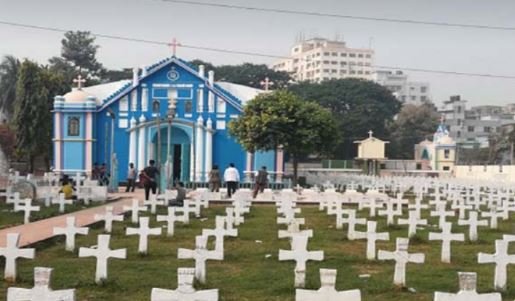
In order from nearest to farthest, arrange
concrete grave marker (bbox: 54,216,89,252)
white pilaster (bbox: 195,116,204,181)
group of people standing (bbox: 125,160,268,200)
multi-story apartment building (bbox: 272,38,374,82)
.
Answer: concrete grave marker (bbox: 54,216,89,252) < group of people standing (bbox: 125,160,268,200) < white pilaster (bbox: 195,116,204,181) < multi-story apartment building (bbox: 272,38,374,82)

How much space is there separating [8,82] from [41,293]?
2422 inches

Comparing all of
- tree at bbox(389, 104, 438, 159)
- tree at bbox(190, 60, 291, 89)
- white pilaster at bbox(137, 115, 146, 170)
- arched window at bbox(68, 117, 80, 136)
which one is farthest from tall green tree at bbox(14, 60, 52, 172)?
tree at bbox(389, 104, 438, 159)

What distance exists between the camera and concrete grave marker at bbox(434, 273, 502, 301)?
5820 millimetres

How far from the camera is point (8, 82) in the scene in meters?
63.8

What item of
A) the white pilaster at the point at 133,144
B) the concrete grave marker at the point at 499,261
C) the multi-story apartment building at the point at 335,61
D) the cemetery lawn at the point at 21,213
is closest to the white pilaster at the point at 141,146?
the white pilaster at the point at 133,144

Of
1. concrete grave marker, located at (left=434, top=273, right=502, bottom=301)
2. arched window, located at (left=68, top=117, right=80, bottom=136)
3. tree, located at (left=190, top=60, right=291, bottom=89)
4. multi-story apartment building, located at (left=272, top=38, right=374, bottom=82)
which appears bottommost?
concrete grave marker, located at (left=434, top=273, right=502, bottom=301)

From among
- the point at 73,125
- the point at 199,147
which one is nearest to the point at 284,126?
the point at 199,147

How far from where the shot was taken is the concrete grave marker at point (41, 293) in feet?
19.0

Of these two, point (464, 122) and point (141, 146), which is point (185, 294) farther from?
point (464, 122)

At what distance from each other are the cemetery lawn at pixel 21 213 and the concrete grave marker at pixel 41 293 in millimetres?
9982

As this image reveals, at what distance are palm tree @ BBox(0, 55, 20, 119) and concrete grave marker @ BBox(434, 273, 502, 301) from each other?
61114mm

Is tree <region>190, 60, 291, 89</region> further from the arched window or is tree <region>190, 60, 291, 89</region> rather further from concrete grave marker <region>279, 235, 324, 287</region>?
concrete grave marker <region>279, 235, 324, 287</region>

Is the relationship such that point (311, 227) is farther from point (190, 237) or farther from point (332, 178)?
point (332, 178)

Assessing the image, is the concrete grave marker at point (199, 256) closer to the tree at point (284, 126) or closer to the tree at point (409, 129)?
the tree at point (284, 126)
